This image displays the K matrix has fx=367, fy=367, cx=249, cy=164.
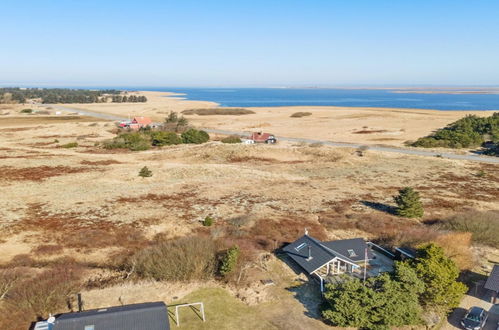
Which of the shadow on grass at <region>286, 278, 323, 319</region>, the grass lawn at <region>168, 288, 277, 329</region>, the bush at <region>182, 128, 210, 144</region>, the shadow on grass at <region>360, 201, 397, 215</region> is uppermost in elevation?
the bush at <region>182, 128, 210, 144</region>

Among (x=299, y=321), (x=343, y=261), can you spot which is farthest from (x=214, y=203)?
(x=299, y=321)

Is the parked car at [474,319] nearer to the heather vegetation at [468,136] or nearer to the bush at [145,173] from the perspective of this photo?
the bush at [145,173]

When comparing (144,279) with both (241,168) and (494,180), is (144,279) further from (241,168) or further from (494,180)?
(494,180)

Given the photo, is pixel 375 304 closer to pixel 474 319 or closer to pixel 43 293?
pixel 474 319

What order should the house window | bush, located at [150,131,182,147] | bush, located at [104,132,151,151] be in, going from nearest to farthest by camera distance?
the house window < bush, located at [104,132,151,151] < bush, located at [150,131,182,147]

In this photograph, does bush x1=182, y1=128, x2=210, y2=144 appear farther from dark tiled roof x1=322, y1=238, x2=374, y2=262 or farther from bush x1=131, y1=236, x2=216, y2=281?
dark tiled roof x1=322, y1=238, x2=374, y2=262

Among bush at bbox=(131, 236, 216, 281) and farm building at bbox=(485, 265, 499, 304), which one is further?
bush at bbox=(131, 236, 216, 281)

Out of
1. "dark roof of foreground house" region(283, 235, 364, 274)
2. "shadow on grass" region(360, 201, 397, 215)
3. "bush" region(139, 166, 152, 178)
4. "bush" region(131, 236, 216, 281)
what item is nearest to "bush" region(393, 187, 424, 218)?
"shadow on grass" region(360, 201, 397, 215)
